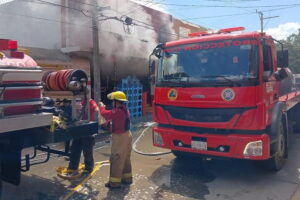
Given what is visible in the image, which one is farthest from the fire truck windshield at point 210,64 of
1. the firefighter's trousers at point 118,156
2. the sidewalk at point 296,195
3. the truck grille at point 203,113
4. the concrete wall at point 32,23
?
the concrete wall at point 32,23

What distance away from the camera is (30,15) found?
42.5ft

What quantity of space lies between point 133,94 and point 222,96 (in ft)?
28.0

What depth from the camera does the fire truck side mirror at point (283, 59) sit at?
4965mm

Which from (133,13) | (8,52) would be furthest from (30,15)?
(8,52)

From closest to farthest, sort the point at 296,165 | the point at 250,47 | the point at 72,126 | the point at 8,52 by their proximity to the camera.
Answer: the point at 8,52 < the point at 72,126 < the point at 250,47 < the point at 296,165

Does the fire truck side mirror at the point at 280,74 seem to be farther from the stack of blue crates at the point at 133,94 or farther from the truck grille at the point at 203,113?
the stack of blue crates at the point at 133,94

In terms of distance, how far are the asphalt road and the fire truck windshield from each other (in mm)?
1640

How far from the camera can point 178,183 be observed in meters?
4.65

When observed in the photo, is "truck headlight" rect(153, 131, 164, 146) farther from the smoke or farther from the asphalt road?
the smoke

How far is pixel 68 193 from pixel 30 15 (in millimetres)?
11020

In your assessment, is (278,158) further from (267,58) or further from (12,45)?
(12,45)

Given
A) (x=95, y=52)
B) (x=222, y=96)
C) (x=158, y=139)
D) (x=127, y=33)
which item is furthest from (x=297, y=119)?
(x=127, y=33)

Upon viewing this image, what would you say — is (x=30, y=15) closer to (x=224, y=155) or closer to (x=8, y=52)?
(x=8, y=52)

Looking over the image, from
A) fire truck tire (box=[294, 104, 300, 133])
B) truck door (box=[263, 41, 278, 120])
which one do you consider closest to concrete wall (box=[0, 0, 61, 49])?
fire truck tire (box=[294, 104, 300, 133])
